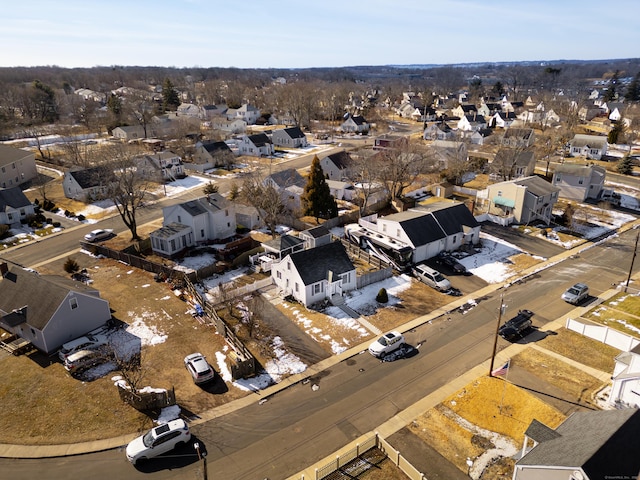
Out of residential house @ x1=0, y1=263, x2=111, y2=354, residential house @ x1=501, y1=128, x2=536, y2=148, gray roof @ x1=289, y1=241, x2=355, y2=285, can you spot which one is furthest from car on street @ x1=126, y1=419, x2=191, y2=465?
residential house @ x1=501, y1=128, x2=536, y2=148

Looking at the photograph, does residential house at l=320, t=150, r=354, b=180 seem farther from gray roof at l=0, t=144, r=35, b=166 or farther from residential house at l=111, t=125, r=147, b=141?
residential house at l=111, t=125, r=147, b=141

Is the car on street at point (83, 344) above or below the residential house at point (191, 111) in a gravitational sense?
below

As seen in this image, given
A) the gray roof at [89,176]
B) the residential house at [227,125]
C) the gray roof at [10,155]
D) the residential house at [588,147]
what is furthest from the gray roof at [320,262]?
the residential house at [227,125]

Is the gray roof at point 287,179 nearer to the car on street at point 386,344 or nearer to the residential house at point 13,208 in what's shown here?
the residential house at point 13,208

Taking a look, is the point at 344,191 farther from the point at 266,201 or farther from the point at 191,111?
the point at 191,111

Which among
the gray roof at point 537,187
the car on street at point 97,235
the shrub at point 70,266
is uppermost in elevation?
the gray roof at point 537,187
